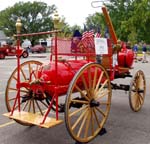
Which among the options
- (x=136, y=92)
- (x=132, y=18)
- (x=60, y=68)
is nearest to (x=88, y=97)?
(x=60, y=68)

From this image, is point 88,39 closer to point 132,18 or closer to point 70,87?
point 70,87

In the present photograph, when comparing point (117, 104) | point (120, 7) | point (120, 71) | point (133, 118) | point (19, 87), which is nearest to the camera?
point (19, 87)

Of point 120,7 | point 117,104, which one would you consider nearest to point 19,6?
point 120,7

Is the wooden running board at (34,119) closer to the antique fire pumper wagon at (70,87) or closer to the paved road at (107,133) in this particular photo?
the antique fire pumper wagon at (70,87)

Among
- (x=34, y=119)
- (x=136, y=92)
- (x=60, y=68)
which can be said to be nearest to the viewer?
(x=34, y=119)

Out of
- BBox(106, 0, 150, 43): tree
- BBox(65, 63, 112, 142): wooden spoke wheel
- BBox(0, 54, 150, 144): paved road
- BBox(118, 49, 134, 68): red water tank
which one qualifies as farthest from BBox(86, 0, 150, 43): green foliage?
BBox(65, 63, 112, 142): wooden spoke wheel

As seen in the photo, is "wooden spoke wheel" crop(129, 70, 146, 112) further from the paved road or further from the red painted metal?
the red painted metal

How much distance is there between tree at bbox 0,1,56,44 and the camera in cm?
8312

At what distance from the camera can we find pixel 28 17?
85.4 metres

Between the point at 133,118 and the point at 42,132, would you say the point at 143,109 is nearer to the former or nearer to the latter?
the point at 133,118

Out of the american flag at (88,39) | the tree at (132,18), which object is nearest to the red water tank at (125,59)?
the american flag at (88,39)

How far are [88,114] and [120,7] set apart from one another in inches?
2262

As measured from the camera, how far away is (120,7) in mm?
61219

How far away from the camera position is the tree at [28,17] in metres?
83.1
